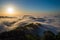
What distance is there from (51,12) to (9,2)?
680 millimetres

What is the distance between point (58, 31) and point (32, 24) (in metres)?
0.42

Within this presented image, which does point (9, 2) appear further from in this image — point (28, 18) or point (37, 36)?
point (37, 36)

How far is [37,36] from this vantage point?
6.75ft

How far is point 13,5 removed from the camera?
81.7 inches

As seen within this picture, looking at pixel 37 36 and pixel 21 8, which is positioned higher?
pixel 21 8

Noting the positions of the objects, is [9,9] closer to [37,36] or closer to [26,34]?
[26,34]

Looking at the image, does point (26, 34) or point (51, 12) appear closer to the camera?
point (26, 34)

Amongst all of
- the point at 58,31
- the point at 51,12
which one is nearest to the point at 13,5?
the point at 51,12

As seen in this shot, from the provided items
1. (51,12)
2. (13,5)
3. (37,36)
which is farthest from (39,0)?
(37,36)

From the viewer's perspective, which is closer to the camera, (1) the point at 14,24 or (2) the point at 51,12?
(1) the point at 14,24

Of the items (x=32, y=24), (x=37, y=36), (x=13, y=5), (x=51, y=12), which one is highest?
(x=13, y=5)

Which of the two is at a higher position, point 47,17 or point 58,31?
point 47,17

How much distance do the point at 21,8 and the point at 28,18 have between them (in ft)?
0.63

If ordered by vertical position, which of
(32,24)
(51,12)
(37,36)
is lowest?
(37,36)
